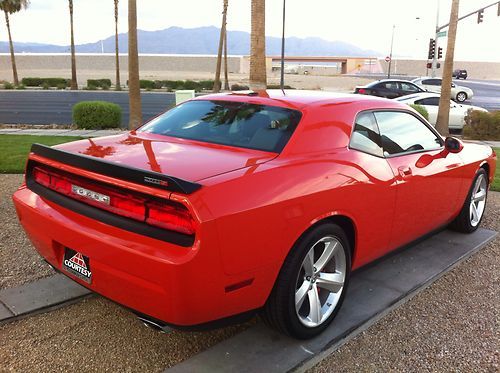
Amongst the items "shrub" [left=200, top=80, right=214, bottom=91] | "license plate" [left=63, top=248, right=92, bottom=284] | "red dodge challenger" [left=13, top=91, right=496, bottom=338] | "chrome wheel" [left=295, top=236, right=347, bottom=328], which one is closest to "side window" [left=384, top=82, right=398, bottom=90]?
"shrub" [left=200, top=80, right=214, bottom=91]

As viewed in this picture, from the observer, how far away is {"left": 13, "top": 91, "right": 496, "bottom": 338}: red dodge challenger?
232 centimetres

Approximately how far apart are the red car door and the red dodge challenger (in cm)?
2

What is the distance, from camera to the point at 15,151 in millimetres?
8594

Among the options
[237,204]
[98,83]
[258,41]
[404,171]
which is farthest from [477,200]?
[98,83]

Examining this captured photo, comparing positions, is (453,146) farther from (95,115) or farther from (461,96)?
(461,96)

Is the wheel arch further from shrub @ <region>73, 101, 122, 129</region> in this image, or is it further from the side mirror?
shrub @ <region>73, 101, 122, 129</region>

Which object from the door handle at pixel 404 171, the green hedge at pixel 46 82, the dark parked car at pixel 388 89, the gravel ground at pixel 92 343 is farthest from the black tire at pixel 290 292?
the green hedge at pixel 46 82

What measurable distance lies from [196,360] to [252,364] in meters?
0.32

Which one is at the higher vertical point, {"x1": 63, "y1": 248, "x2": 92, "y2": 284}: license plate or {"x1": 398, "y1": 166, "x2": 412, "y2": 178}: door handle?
{"x1": 398, "y1": 166, "x2": 412, "y2": 178}: door handle

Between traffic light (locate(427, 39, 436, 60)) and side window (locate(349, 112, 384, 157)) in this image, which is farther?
traffic light (locate(427, 39, 436, 60))

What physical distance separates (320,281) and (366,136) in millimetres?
1139

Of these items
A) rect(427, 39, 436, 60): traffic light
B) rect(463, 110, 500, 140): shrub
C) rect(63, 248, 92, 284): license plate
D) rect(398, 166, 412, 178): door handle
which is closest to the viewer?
rect(63, 248, 92, 284): license plate

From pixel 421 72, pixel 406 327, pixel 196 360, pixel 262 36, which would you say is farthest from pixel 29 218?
pixel 421 72

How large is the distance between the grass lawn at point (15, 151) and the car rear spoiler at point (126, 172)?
490 centimetres
